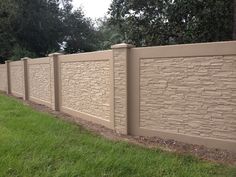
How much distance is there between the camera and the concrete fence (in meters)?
6.70

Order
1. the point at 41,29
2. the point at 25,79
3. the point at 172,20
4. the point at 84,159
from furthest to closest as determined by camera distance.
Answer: the point at 41,29 → the point at 25,79 → the point at 172,20 → the point at 84,159

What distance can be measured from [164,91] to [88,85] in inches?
132

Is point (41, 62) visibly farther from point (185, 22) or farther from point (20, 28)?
point (20, 28)

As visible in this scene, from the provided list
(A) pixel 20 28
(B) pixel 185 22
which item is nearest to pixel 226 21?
(B) pixel 185 22

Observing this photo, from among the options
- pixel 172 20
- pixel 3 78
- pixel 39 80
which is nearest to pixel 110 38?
pixel 3 78

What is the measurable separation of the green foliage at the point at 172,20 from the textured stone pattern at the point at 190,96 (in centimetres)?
607

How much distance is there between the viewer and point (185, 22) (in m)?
14.1

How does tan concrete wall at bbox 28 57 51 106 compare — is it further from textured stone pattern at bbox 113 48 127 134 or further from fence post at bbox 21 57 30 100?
textured stone pattern at bbox 113 48 127 134

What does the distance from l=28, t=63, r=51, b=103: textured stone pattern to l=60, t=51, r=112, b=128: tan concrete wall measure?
5.48ft

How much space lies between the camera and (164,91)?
25.1ft

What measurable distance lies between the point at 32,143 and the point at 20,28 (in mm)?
21398

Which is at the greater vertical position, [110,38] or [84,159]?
[110,38]

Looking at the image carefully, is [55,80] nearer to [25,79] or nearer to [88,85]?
[88,85]

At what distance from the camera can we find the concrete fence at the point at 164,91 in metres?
6.70
